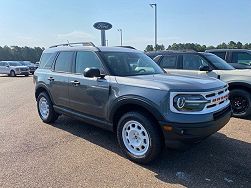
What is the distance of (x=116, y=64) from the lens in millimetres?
4996

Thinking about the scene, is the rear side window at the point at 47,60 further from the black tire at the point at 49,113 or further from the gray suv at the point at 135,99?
the black tire at the point at 49,113

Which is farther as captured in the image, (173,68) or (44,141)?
(173,68)

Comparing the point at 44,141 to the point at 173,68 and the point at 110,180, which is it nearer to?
the point at 110,180

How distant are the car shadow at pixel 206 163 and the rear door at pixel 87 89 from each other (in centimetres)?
70

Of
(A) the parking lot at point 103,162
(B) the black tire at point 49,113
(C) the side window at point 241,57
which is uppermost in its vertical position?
(C) the side window at point 241,57

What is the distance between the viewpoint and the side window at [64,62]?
19.0ft

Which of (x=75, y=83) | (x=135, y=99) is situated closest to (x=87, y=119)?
(x=75, y=83)

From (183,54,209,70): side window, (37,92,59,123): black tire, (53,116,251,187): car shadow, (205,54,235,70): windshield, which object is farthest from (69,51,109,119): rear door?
(205,54,235,70): windshield

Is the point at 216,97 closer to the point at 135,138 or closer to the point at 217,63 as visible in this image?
the point at 135,138

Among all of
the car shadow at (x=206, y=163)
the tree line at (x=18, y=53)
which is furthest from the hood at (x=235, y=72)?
the tree line at (x=18, y=53)

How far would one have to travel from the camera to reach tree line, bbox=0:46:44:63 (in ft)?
237

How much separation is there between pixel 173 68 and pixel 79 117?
3.89m

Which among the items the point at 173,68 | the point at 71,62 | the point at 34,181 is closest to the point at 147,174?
the point at 34,181

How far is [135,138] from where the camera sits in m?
4.39
